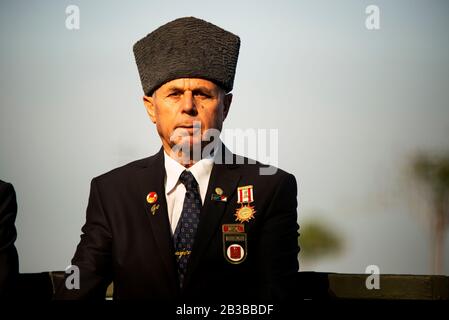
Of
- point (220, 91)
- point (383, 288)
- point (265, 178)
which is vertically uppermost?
point (220, 91)

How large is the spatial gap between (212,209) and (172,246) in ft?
0.87

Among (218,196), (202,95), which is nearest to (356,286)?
(218,196)

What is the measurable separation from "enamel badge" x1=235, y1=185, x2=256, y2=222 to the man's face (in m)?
0.35

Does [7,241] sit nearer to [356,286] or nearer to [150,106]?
[150,106]

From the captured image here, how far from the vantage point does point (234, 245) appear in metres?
3.13

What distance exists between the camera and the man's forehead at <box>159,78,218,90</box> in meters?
3.13

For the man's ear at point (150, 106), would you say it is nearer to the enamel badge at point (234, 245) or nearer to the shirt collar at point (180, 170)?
A: the shirt collar at point (180, 170)
